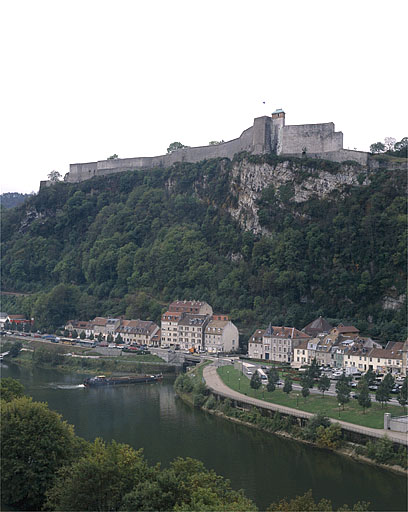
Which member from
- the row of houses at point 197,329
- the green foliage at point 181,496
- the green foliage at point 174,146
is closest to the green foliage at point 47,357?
the row of houses at point 197,329

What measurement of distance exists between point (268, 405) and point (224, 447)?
15.3ft

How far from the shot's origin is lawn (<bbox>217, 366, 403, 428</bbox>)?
26.4 metres

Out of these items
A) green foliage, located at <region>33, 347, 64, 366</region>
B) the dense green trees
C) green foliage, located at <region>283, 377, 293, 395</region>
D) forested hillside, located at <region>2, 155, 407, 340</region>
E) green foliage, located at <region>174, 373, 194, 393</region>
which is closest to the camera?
the dense green trees

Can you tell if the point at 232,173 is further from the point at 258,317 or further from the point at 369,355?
the point at 369,355

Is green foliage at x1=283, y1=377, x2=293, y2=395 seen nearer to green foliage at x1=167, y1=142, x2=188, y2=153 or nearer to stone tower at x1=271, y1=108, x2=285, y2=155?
stone tower at x1=271, y1=108, x2=285, y2=155

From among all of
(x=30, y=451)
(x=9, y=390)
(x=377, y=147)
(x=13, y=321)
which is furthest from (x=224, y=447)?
(x=377, y=147)

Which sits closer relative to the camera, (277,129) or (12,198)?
(277,129)

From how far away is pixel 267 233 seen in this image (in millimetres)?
53969

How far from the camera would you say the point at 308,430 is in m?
26.2

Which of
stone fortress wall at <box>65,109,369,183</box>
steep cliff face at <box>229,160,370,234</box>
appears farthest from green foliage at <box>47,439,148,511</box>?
stone fortress wall at <box>65,109,369,183</box>

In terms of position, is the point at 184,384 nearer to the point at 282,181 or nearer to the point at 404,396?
the point at 404,396

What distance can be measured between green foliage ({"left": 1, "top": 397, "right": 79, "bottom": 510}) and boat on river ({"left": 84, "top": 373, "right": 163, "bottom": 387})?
67.7 ft

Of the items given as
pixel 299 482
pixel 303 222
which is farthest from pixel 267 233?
pixel 299 482

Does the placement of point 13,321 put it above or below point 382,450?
above
